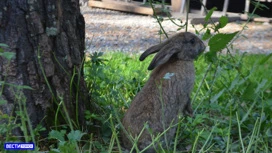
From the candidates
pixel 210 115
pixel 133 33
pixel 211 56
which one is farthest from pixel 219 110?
pixel 133 33

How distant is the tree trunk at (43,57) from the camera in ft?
10.0

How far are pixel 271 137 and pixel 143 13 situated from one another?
806 cm

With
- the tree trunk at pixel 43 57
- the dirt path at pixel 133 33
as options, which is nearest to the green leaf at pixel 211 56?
the tree trunk at pixel 43 57

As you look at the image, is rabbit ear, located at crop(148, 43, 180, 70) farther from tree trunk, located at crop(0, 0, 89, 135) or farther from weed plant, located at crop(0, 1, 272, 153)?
tree trunk, located at crop(0, 0, 89, 135)

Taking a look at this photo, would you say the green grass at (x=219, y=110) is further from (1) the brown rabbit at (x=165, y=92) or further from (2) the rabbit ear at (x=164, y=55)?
(2) the rabbit ear at (x=164, y=55)

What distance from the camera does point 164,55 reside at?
11.3ft

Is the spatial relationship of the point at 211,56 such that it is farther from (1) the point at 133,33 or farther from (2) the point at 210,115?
(1) the point at 133,33

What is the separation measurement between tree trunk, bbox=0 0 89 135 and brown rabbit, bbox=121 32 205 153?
0.40 m

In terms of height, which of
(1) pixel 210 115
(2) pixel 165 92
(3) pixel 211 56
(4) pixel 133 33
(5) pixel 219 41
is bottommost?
(4) pixel 133 33

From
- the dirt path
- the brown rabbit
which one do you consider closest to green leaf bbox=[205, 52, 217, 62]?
the brown rabbit

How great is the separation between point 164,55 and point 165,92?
0.25 m

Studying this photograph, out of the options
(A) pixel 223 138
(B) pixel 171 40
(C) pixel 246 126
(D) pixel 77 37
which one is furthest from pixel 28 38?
(C) pixel 246 126

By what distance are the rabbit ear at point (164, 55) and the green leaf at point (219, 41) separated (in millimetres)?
266

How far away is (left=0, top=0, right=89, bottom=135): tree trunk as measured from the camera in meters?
3.05
